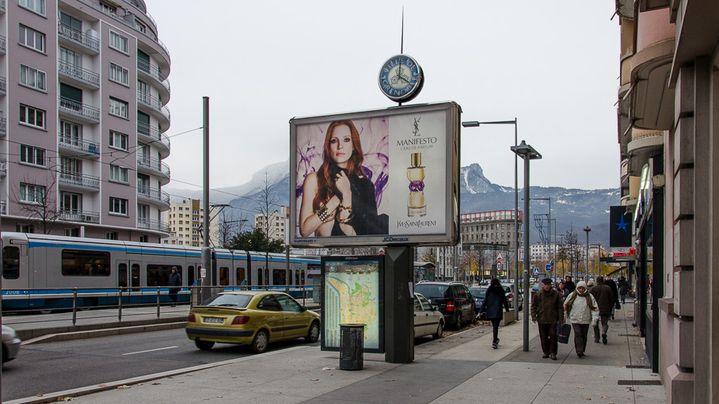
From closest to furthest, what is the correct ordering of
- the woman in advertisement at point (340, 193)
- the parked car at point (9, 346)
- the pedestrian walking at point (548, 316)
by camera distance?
1. the parked car at point (9, 346)
2. the woman in advertisement at point (340, 193)
3. the pedestrian walking at point (548, 316)

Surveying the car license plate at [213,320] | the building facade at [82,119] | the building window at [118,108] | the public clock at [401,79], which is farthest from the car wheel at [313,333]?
the building window at [118,108]

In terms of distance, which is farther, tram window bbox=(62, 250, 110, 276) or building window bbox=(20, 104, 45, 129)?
building window bbox=(20, 104, 45, 129)

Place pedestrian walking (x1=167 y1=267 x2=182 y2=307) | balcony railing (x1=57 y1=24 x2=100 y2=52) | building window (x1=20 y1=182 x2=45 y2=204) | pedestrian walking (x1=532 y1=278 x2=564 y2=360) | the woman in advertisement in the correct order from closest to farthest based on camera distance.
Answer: the woman in advertisement < pedestrian walking (x1=532 y1=278 x2=564 y2=360) < pedestrian walking (x1=167 y1=267 x2=182 y2=307) < building window (x1=20 y1=182 x2=45 y2=204) < balcony railing (x1=57 y1=24 x2=100 y2=52)

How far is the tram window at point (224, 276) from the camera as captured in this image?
37.7m

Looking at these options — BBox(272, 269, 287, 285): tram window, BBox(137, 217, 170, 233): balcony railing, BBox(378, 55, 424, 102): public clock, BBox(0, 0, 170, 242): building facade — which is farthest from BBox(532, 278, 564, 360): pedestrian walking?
BBox(137, 217, 170, 233): balcony railing

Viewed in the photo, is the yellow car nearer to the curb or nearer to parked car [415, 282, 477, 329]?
the curb

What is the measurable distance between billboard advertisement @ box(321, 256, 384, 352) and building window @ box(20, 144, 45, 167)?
4100 cm

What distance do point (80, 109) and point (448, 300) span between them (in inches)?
1659

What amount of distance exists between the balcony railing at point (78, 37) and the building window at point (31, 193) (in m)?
12.3

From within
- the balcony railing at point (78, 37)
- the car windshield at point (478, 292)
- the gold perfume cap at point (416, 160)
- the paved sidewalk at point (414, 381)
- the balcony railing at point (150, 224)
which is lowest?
the car windshield at point (478, 292)

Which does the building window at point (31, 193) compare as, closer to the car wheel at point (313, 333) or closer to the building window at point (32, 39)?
the building window at point (32, 39)

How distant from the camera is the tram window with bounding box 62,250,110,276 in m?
27.4

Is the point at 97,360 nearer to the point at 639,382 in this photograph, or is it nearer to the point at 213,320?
the point at 213,320

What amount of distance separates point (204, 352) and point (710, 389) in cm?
1214
